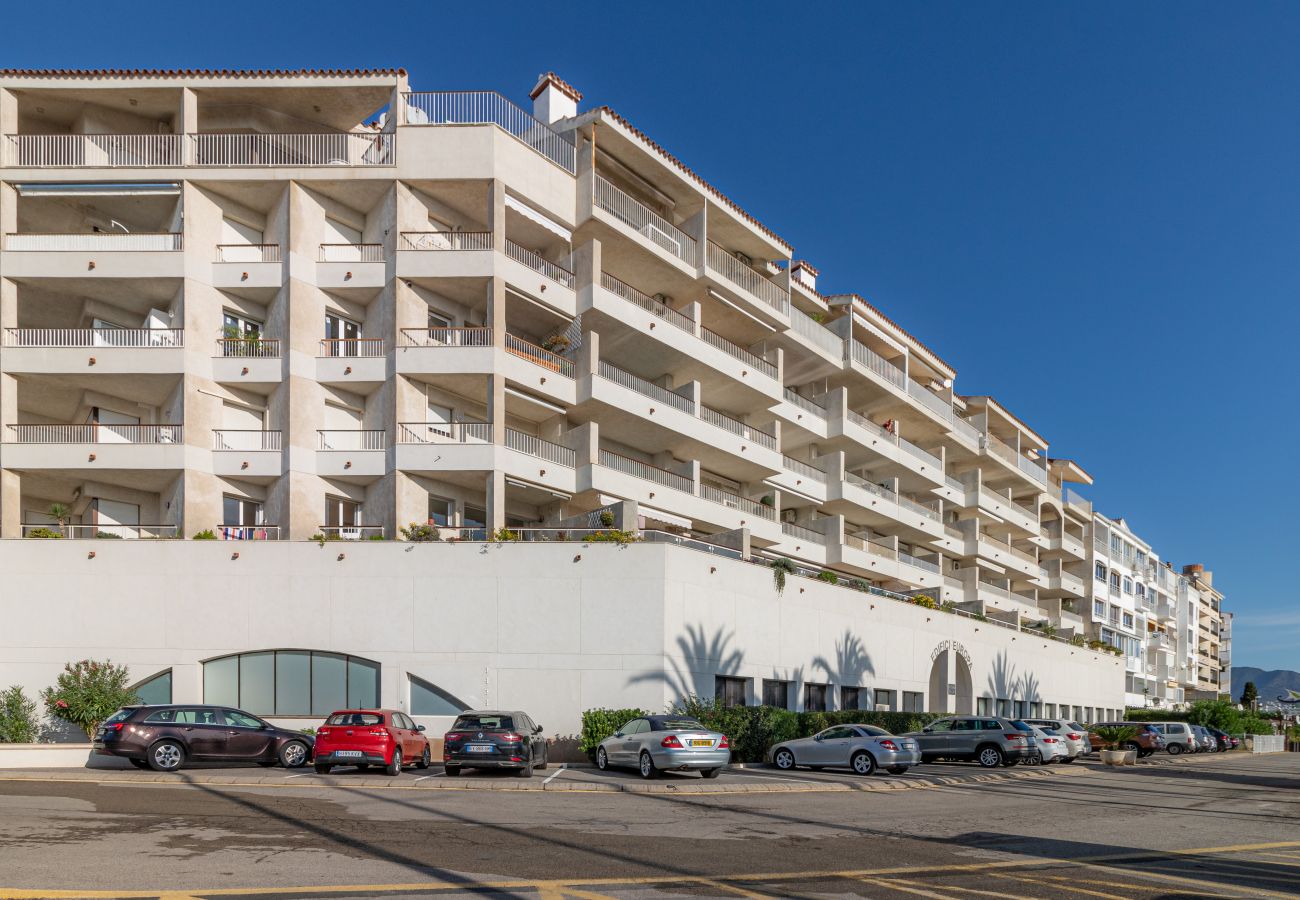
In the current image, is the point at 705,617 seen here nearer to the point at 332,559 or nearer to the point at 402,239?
the point at 332,559

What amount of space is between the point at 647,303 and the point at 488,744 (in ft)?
66.6

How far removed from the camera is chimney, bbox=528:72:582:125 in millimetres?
40156

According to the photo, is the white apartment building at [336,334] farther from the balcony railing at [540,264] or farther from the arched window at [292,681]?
the arched window at [292,681]

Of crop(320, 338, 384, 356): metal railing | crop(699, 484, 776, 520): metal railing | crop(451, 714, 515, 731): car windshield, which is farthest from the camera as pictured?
crop(699, 484, 776, 520): metal railing

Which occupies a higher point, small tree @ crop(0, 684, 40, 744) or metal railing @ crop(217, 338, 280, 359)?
metal railing @ crop(217, 338, 280, 359)

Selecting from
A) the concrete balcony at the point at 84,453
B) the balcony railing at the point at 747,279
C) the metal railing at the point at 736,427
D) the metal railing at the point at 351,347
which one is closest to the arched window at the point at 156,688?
the concrete balcony at the point at 84,453

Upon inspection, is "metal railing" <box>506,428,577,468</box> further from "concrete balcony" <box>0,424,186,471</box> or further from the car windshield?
the car windshield

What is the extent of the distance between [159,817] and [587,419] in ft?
79.3

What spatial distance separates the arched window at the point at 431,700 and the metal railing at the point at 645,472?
972 cm

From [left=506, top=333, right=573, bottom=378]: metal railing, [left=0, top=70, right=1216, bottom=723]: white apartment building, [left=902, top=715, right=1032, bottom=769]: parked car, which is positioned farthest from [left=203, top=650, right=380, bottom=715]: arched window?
[left=902, top=715, right=1032, bottom=769]: parked car

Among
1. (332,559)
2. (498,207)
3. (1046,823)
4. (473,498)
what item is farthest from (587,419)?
(1046,823)

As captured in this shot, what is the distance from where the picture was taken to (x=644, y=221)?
130ft

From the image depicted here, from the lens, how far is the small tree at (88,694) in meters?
28.8

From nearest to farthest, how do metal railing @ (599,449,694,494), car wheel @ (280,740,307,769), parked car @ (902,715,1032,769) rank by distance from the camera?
1. car wheel @ (280,740,307,769)
2. parked car @ (902,715,1032,769)
3. metal railing @ (599,449,694,494)
